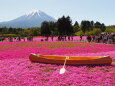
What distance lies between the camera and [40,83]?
45.7 ft

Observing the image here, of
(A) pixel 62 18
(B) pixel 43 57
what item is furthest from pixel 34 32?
(B) pixel 43 57

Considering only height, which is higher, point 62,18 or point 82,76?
point 62,18

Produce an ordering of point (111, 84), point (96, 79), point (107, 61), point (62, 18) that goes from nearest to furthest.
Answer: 1. point (111, 84)
2. point (96, 79)
3. point (107, 61)
4. point (62, 18)

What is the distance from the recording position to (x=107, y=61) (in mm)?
19391

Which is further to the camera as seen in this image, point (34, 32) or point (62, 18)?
point (34, 32)

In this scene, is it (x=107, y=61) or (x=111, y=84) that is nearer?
(x=111, y=84)

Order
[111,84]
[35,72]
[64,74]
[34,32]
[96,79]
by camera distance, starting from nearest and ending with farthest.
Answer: [111,84], [96,79], [64,74], [35,72], [34,32]

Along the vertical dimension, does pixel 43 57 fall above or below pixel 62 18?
below

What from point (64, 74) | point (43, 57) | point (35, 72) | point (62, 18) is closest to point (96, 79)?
point (64, 74)

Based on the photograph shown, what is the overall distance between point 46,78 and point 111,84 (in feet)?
14.2

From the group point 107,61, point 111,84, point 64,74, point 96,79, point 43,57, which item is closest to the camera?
point 111,84

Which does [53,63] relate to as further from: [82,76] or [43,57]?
[82,76]

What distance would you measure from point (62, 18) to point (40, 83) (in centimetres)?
10606

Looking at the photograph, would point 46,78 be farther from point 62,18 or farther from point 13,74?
point 62,18
